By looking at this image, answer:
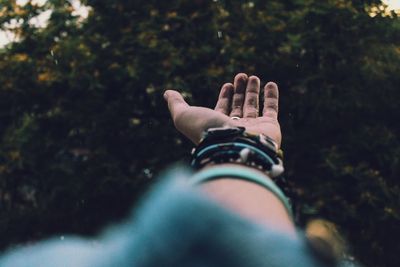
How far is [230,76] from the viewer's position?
6988mm

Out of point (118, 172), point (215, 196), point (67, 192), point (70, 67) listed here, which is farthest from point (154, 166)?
point (215, 196)

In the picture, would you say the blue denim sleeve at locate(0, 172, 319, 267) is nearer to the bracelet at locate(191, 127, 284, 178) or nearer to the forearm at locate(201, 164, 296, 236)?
the forearm at locate(201, 164, 296, 236)

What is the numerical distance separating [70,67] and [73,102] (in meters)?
0.39

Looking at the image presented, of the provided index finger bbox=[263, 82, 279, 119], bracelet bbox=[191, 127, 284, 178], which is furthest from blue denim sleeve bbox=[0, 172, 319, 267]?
index finger bbox=[263, 82, 279, 119]

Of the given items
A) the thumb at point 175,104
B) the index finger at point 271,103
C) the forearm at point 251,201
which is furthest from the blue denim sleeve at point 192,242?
the index finger at point 271,103

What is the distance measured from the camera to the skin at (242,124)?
567mm

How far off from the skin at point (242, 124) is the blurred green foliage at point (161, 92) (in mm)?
5093

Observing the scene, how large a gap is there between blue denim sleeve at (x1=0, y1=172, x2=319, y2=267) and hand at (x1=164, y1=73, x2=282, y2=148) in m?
0.51

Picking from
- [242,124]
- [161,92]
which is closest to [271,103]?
[242,124]

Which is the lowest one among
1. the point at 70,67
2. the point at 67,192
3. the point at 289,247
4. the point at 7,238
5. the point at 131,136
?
the point at 7,238

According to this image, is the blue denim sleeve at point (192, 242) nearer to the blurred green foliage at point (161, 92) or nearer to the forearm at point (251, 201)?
the forearm at point (251, 201)

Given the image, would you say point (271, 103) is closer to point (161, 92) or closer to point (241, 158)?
point (241, 158)

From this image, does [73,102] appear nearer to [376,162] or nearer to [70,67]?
[70,67]

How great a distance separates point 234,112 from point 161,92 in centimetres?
529
